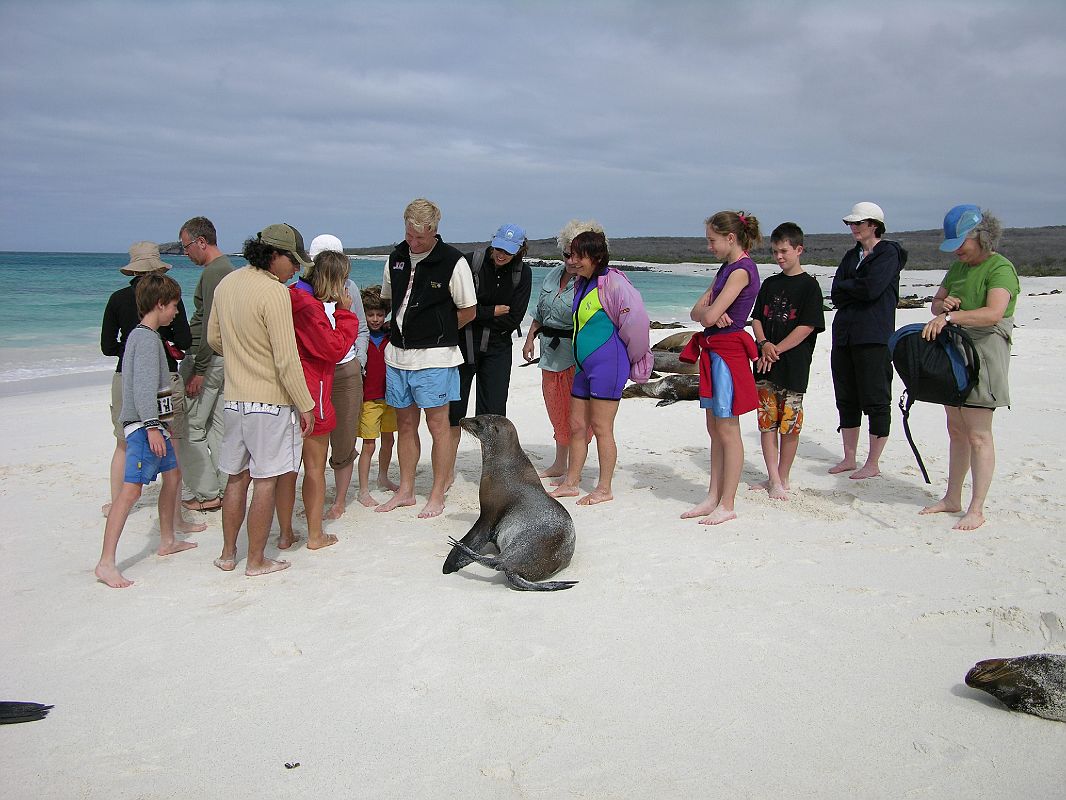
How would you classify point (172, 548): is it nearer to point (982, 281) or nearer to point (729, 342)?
point (729, 342)

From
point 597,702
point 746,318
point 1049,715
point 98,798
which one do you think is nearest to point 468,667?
point 597,702

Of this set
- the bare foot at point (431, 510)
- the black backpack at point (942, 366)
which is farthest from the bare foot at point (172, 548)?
the black backpack at point (942, 366)

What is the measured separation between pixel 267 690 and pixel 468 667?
87cm

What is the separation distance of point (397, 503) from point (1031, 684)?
13.5ft

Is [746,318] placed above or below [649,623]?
above

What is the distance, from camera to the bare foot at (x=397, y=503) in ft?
19.4

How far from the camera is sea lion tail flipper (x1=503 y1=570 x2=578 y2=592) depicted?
428 centimetres

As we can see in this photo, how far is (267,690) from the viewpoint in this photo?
3.41 meters

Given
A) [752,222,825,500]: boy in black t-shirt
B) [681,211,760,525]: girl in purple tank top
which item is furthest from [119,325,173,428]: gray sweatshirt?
[752,222,825,500]: boy in black t-shirt

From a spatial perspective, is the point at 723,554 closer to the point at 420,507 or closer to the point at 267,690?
the point at 420,507

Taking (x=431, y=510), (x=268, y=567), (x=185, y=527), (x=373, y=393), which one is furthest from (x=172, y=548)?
(x=373, y=393)

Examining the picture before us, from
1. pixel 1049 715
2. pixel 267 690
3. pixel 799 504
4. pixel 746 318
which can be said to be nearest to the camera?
pixel 1049 715

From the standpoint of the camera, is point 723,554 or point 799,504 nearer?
point 723,554

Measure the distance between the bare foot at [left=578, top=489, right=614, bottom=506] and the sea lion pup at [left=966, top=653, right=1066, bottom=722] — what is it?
10.0 ft
